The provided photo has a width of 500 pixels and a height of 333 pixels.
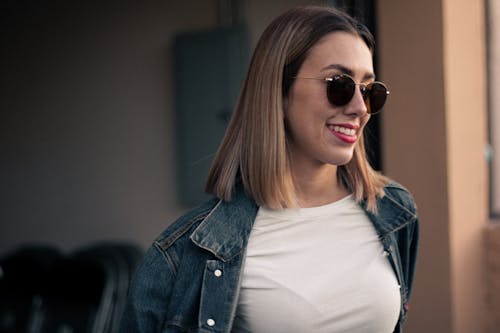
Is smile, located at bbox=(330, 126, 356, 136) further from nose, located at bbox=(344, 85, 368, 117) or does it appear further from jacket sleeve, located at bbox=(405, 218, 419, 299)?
jacket sleeve, located at bbox=(405, 218, 419, 299)

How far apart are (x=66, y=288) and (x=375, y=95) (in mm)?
3113

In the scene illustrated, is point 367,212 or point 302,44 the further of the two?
point 367,212

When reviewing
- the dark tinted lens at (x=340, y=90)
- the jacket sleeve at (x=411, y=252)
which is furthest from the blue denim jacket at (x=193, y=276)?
the jacket sleeve at (x=411, y=252)

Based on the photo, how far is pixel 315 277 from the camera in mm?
1672

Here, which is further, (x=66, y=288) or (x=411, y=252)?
(x=66, y=288)

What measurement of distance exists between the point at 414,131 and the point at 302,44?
157 cm

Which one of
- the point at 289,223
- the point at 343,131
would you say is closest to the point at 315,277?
the point at 289,223

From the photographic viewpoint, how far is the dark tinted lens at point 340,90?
170cm

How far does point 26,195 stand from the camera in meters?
5.20

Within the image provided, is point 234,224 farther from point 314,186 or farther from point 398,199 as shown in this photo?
point 398,199

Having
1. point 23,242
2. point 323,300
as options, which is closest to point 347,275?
point 323,300

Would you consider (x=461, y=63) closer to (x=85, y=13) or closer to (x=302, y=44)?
(x=302, y=44)

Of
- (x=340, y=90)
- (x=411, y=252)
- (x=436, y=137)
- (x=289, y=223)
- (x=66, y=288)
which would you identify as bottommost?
(x=66, y=288)

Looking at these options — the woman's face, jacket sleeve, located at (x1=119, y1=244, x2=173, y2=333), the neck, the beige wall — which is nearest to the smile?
the woman's face
